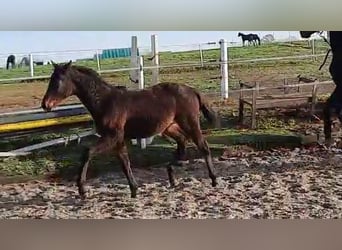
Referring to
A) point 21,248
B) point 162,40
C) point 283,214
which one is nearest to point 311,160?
point 283,214

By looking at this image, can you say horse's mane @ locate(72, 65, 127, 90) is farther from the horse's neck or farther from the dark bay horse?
the dark bay horse

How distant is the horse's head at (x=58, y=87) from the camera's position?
6.02 ft

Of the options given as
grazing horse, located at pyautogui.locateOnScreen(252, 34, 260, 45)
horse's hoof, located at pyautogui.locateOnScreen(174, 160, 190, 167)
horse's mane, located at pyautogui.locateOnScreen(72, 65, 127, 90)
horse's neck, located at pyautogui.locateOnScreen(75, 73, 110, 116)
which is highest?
grazing horse, located at pyautogui.locateOnScreen(252, 34, 260, 45)

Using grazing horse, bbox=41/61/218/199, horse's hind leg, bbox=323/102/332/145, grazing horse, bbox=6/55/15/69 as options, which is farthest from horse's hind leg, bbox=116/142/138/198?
horse's hind leg, bbox=323/102/332/145

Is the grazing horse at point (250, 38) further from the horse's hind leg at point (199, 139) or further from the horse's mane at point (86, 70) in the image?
the horse's mane at point (86, 70)

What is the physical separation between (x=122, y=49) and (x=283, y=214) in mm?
612

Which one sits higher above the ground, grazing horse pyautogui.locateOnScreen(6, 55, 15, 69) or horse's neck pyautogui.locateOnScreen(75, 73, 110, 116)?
grazing horse pyautogui.locateOnScreen(6, 55, 15, 69)

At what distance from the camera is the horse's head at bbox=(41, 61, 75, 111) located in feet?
6.02

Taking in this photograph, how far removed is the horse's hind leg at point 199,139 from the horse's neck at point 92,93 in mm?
223

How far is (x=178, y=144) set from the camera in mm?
1881

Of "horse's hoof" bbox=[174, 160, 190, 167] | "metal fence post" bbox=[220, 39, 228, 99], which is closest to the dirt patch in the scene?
"horse's hoof" bbox=[174, 160, 190, 167]

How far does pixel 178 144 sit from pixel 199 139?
57 millimetres

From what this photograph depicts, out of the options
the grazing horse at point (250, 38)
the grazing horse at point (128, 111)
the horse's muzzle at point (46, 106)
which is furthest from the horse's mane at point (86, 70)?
the grazing horse at point (250, 38)

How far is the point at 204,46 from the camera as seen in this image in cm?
185
